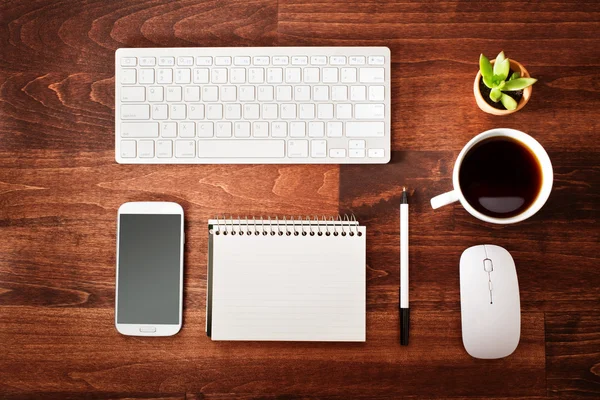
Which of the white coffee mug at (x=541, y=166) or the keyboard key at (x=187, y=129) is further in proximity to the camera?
the keyboard key at (x=187, y=129)

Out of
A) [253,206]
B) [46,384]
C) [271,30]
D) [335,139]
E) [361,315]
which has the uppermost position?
[271,30]

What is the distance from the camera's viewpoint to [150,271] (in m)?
0.78

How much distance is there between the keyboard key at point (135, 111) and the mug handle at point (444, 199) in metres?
0.49

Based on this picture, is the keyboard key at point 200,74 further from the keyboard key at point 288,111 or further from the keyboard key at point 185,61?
the keyboard key at point 288,111

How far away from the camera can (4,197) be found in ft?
2.67

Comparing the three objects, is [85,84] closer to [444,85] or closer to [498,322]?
[444,85]

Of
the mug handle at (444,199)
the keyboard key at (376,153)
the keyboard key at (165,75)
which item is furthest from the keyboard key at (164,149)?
the mug handle at (444,199)

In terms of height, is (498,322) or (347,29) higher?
(347,29)

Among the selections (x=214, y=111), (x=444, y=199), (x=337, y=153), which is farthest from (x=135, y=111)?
(x=444, y=199)

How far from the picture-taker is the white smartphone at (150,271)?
30.8 inches

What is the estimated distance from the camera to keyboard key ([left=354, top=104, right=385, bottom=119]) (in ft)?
2.58

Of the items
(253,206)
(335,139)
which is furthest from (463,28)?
(253,206)

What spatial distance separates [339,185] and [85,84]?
48 cm

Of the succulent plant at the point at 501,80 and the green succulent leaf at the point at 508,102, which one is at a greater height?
the succulent plant at the point at 501,80
